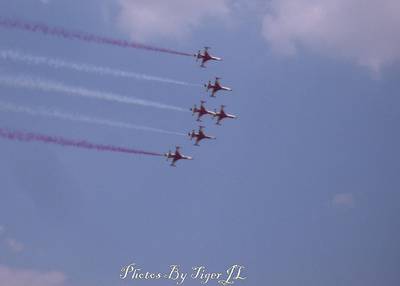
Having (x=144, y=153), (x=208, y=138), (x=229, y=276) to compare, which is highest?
(x=208, y=138)

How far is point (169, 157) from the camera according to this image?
147375 mm

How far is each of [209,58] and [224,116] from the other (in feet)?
33.1

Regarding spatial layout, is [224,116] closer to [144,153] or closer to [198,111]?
[198,111]

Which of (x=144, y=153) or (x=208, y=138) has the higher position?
(x=208, y=138)

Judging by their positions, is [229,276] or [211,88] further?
[211,88]

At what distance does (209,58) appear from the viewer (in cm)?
14900

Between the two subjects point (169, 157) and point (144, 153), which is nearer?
point (144, 153)

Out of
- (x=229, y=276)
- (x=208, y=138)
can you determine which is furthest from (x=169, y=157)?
(x=229, y=276)

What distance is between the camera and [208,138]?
151m

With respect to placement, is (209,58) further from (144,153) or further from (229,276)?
(229,276)

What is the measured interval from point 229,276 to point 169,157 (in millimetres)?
25497

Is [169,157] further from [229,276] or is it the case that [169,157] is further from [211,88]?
[229,276]

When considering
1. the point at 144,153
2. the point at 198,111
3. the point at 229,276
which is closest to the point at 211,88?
the point at 198,111

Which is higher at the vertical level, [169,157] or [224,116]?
[224,116]
